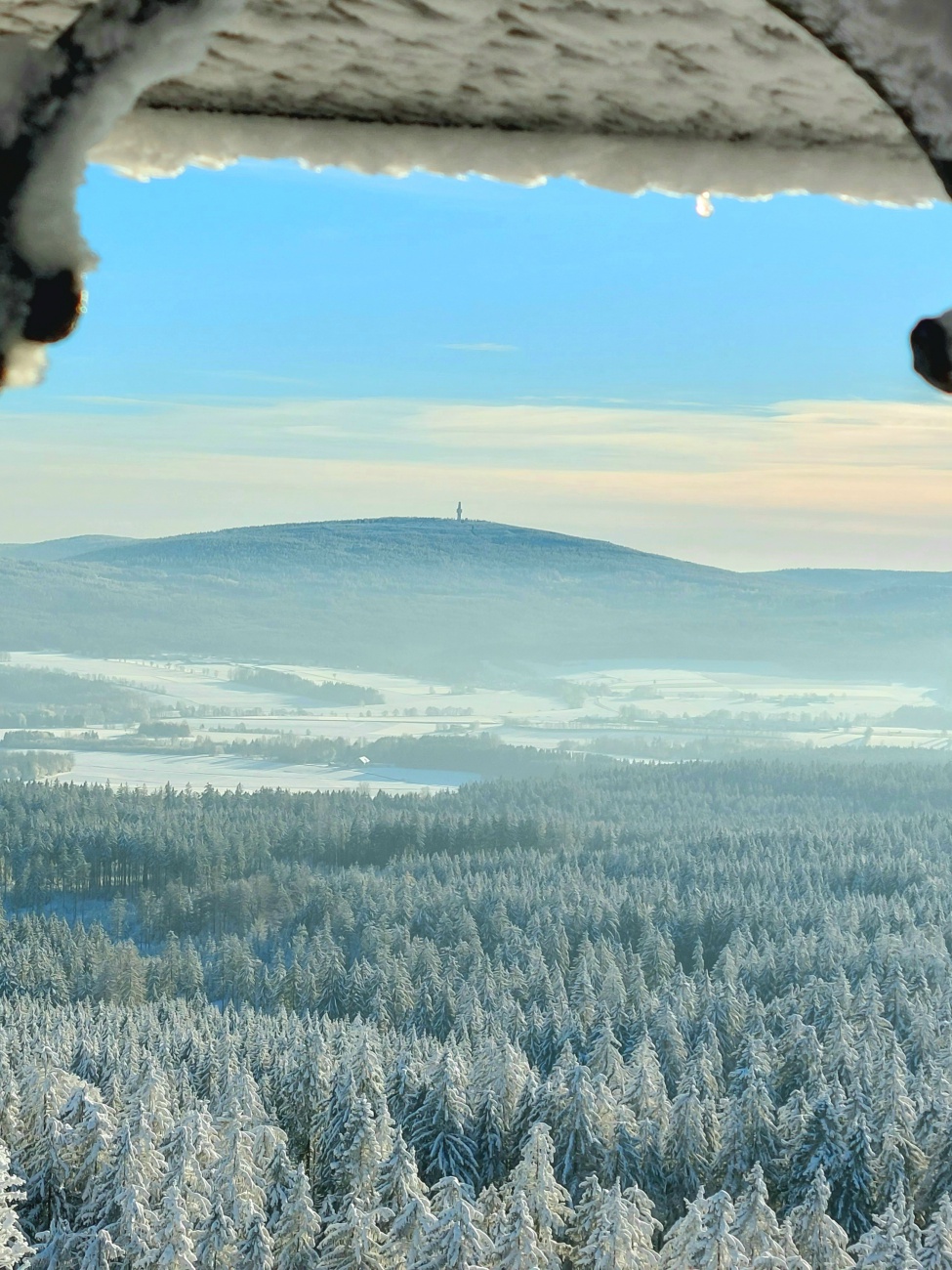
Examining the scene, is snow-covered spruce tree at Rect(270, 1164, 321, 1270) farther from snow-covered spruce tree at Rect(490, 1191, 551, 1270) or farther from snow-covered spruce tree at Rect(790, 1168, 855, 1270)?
snow-covered spruce tree at Rect(790, 1168, 855, 1270)

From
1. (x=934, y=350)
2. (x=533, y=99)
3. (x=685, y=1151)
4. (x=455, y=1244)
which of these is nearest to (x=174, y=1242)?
(x=455, y=1244)

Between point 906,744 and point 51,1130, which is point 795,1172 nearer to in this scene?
point 51,1130

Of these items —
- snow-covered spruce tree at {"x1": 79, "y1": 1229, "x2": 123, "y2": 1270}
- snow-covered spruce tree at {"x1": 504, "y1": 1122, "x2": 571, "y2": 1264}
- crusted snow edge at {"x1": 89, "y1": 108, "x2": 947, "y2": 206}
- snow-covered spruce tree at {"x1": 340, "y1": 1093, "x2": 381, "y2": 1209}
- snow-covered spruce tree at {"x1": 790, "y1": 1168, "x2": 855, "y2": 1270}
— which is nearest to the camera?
crusted snow edge at {"x1": 89, "y1": 108, "x2": 947, "y2": 206}

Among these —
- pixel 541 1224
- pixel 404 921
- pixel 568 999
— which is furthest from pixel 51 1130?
pixel 404 921

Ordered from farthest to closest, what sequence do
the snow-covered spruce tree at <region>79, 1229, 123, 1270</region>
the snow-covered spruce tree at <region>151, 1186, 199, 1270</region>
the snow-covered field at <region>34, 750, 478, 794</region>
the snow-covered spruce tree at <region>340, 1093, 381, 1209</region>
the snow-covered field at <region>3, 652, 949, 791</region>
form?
the snow-covered field at <region>3, 652, 949, 791</region> < the snow-covered field at <region>34, 750, 478, 794</region> < the snow-covered spruce tree at <region>340, 1093, 381, 1209</region> < the snow-covered spruce tree at <region>79, 1229, 123, 1270</region> < the snow-covered spruce tree at <region>151, 1186, 199, 1270</region>

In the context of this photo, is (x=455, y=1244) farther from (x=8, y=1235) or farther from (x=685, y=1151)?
(x=685, y=1151)

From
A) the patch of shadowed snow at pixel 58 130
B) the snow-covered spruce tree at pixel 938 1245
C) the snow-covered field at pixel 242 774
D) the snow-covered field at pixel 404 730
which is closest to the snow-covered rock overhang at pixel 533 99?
the patch of shadowed snow at pixel 58 130

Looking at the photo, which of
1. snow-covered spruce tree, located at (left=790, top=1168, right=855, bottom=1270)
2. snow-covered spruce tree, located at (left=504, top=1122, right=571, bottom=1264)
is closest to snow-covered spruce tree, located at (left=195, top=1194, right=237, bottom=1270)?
snow-covered spruce tree, located at (left=504, top=1122, right=571, bottom=1264)
